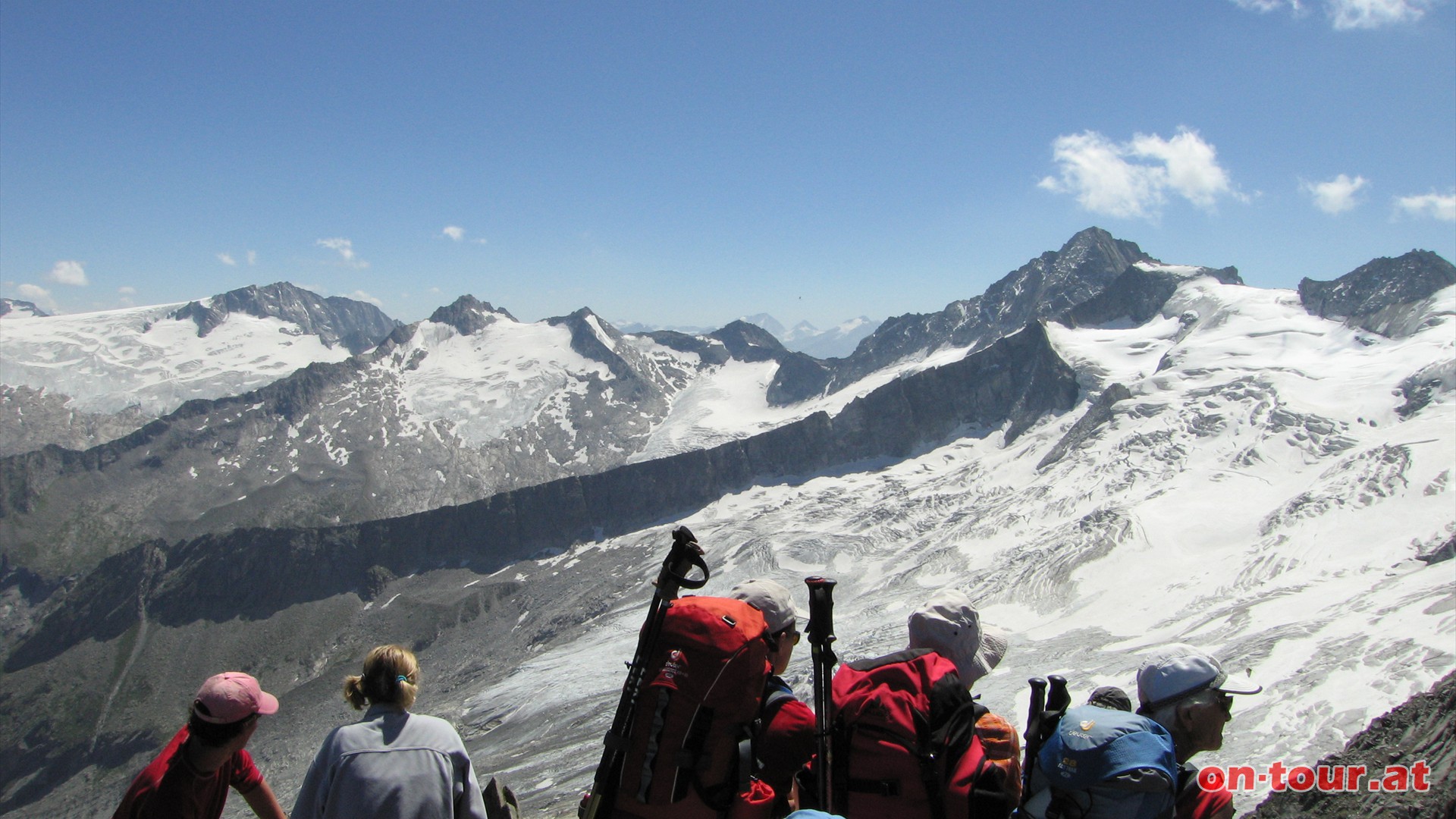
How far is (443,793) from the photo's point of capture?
21.2 ft

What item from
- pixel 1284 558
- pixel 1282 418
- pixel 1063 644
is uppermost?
pixel 1282 418

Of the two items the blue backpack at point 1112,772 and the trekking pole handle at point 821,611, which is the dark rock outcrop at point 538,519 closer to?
the trekking pole handle at point 821,611

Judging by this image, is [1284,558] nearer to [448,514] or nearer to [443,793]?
[443,793]

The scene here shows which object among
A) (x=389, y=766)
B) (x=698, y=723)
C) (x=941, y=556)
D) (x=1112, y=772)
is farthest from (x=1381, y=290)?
(x=389, y=766)

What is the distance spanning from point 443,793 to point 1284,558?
101350 millimetres

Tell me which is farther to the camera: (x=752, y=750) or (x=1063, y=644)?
(x=1063, y=644)

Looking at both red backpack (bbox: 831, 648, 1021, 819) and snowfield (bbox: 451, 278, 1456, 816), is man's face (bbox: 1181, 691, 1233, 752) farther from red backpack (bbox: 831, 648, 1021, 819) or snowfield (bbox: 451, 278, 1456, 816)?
snowfield (bbox: 451, 278, 1456, 816)

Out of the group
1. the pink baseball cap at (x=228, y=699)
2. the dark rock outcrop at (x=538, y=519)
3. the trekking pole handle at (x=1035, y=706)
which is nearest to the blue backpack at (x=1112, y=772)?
the trekking pole handle at (x=1035, y=706)

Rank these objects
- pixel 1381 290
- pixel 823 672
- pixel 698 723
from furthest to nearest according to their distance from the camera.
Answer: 1. pixel 1381 290
2. pixel 823 672
3. pixel 698 723

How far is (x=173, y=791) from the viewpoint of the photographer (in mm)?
7172

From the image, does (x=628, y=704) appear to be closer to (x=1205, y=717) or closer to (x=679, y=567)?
(x=679, y=567)

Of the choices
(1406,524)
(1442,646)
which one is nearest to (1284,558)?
(1406,524)

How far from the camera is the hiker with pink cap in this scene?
6.98 m

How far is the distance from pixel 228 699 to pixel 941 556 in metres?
123
